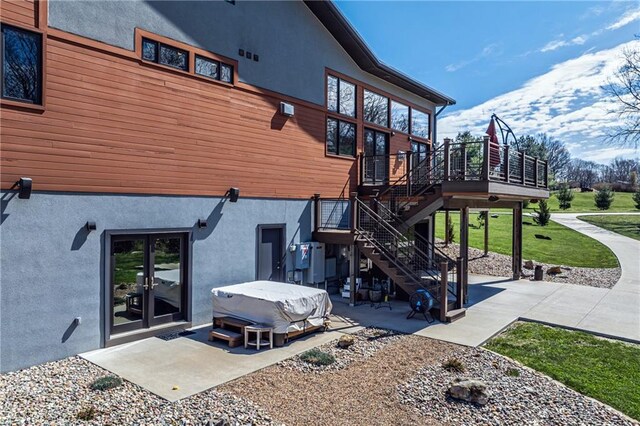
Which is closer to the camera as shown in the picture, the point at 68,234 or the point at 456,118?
the point at 68,234

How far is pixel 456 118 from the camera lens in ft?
168

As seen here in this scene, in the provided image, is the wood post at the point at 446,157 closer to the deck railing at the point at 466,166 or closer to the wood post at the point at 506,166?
the deck railing at the point at 466,166

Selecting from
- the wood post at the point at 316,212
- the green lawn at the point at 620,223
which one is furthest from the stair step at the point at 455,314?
the green lawn at the point at 620,223

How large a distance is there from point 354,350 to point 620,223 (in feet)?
126

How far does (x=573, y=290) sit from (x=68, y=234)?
51.9 feet

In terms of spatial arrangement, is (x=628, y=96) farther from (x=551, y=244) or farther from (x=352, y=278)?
(x=352, y=278)

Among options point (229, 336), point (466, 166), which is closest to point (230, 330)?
point (229, 336)

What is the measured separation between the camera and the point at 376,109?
618 inches

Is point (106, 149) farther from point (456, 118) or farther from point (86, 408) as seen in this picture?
point (456, 118)

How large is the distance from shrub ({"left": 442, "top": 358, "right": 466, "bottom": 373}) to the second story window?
8.49m

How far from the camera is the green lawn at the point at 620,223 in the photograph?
31.6m

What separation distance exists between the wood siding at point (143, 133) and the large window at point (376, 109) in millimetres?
3641

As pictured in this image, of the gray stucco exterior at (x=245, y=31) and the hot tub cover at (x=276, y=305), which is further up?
the gray stucco exterior at (x=245, y=31)

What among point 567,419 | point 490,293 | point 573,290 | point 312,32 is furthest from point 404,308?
point 312,32
